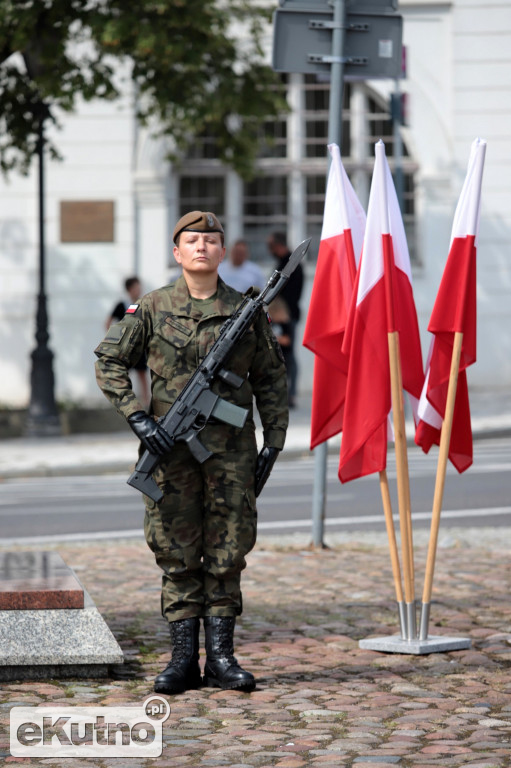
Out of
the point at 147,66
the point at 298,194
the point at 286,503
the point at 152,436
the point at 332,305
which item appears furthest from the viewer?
the point at 298,194

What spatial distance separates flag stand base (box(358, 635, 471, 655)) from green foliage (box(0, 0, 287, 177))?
10275 millimetres

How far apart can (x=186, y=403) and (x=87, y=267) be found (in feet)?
55.9

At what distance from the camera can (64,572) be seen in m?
5.93

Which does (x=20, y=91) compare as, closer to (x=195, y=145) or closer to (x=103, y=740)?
(x=195, y=145)

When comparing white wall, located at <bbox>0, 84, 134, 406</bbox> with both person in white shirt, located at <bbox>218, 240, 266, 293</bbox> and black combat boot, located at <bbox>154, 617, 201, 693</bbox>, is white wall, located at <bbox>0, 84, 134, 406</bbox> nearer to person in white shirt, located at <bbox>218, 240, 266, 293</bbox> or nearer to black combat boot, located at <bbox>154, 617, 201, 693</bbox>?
person in white shirt, located at <bbox>218, 240, 266, 293</bbox>

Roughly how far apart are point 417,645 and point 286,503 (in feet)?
17.9

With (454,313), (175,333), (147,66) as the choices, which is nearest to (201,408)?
(175,333)

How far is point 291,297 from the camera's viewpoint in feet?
60.3

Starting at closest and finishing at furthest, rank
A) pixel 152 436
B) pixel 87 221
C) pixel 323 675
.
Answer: pixel 152 436, pixel 323 675, pixel 87 221

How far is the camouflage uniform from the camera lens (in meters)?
5.33

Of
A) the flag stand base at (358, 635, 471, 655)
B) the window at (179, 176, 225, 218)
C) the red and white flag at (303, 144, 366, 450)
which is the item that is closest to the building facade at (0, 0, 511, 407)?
the window at (179, 176, 225, 218)

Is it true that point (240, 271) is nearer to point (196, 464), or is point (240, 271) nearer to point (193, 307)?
point (193, 307)

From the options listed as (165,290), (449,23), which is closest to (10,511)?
(165,290)

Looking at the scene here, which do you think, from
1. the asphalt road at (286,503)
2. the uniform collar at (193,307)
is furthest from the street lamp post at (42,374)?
the uniform collar at (193,307)
